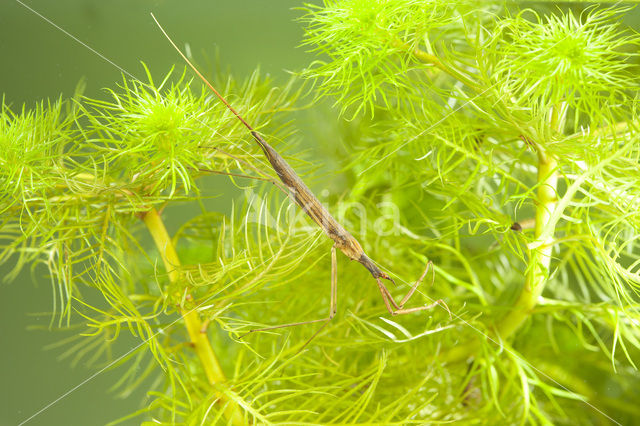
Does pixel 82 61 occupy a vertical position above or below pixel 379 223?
above

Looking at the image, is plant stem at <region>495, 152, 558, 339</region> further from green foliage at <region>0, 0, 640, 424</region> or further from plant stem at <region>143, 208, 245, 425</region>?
plant stem at <region>143, 208, 245, 425</region>

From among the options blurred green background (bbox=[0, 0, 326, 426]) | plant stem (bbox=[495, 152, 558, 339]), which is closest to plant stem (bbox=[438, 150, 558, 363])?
plant stem (bbox=[495, 152, 558, 339])

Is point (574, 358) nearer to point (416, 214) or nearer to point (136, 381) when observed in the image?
point (416, 214)

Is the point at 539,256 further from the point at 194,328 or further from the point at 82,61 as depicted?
the point at 82,61

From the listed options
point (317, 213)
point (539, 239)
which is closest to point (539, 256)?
point (539, 239)

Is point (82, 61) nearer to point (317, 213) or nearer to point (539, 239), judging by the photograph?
point (317, 213)

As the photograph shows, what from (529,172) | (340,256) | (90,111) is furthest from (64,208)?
(529,172)

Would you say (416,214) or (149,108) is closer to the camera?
(149,108)

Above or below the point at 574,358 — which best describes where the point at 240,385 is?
above
